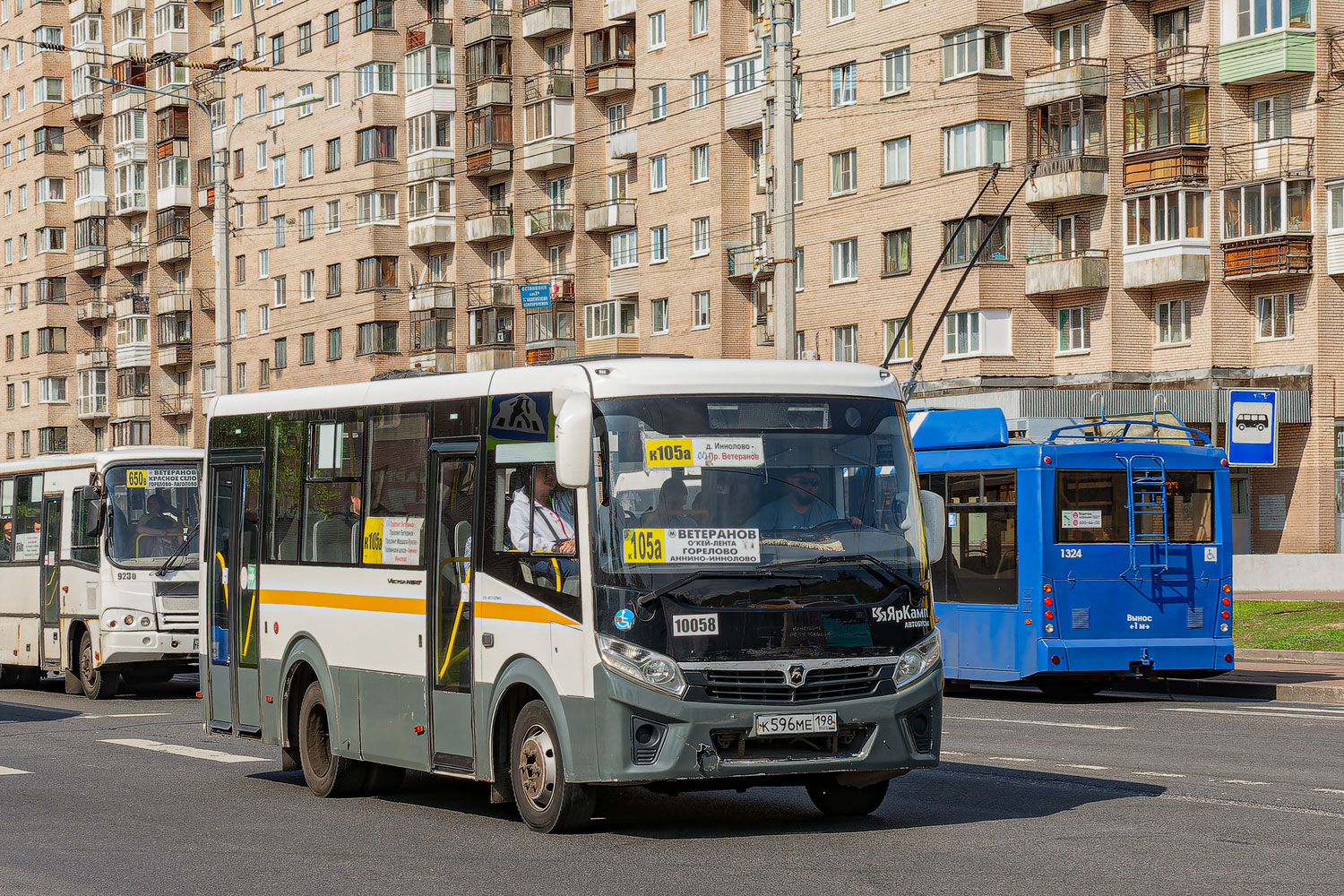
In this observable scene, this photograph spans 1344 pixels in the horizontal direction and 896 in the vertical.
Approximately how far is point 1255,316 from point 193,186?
4947 centimetres

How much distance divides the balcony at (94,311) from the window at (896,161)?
49.1 meters

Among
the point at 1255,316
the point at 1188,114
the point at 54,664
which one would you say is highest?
the point at 1188,114

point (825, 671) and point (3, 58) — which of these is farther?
point (3, 58)

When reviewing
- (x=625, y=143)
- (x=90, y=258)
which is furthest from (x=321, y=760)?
(x=90, y=258)

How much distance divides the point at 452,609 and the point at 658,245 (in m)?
52.1

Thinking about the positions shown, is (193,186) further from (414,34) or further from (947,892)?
(947,892)

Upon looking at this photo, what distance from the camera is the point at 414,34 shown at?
239ft

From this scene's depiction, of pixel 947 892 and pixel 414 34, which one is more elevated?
pixel 414 34

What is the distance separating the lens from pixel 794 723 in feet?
34.2

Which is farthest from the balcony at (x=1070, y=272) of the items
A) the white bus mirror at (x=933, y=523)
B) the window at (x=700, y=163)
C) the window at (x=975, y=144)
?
the white bus mirror at (x=933, y=523)

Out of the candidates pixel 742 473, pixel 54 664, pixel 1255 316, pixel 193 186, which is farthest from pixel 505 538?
pixel 193 186

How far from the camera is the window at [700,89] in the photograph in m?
60.0

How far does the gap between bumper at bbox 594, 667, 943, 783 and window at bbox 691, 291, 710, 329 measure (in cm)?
5035

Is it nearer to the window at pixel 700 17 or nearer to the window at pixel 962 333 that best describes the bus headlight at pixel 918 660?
the window at pixel 962 333
